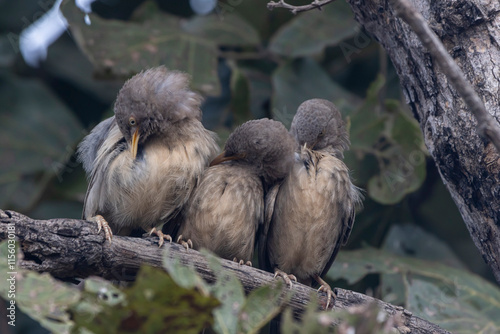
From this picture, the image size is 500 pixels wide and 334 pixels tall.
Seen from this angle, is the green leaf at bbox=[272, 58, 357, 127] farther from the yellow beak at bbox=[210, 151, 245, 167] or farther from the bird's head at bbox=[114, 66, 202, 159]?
the bird's head at bbox=[114, 66, 202, 159]

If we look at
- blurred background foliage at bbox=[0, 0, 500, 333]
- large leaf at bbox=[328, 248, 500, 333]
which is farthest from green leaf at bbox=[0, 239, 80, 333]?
blurred background foliage at bbox=[0, 0, 500, 333]

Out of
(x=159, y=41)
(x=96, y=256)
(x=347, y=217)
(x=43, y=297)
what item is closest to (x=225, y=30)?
(x=159, y=41)

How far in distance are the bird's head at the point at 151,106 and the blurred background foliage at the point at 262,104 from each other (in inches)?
42.9

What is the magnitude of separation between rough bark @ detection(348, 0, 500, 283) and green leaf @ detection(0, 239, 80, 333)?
74.7 inches

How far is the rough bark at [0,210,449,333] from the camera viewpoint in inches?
103

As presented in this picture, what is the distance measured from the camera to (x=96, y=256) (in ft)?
9.19

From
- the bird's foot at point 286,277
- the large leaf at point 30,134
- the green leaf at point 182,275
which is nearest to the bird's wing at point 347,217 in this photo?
the bird's foot at point 286,277

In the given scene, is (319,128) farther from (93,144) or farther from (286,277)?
(93,144)

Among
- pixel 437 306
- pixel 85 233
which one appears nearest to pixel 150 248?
pixel 85 233

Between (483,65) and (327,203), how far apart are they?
127 cm

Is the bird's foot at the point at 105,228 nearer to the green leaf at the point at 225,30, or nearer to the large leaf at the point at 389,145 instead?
the large leaf at the point at 389,145

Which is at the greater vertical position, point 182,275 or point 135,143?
point 182,275

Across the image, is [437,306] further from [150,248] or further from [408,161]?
[150,248]

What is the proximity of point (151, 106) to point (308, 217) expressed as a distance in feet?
3.73
